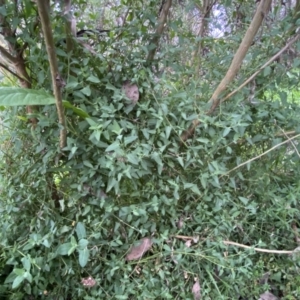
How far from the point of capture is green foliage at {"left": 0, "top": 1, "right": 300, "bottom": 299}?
0.91 m

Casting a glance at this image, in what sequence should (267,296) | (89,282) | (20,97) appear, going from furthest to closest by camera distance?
1. (267,296)
2. (89,282)
3. (20,97)

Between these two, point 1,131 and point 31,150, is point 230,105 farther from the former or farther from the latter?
point 1,131

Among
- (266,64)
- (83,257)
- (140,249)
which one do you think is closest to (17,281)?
(83,257)

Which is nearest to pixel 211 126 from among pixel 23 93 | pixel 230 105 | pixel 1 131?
pixel 230 105

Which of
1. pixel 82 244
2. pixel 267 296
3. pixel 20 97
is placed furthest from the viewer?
pixel 267 296

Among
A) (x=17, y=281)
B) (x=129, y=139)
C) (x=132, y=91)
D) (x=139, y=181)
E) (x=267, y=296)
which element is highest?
(x=132, y=91)

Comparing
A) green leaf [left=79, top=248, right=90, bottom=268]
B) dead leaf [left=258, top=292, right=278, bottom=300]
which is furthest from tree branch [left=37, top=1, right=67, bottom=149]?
dead leaf [left=258, top=292, right=278, bottom=300]

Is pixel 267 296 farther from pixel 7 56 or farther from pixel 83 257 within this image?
pixel 7 56

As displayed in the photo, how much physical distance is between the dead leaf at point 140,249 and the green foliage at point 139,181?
1 cm

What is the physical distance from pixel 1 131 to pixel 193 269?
0.65 metres

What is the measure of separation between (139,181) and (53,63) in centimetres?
36

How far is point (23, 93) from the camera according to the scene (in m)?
0.74

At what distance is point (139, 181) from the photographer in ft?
3.13

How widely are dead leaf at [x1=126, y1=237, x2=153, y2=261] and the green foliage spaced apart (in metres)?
0.01
